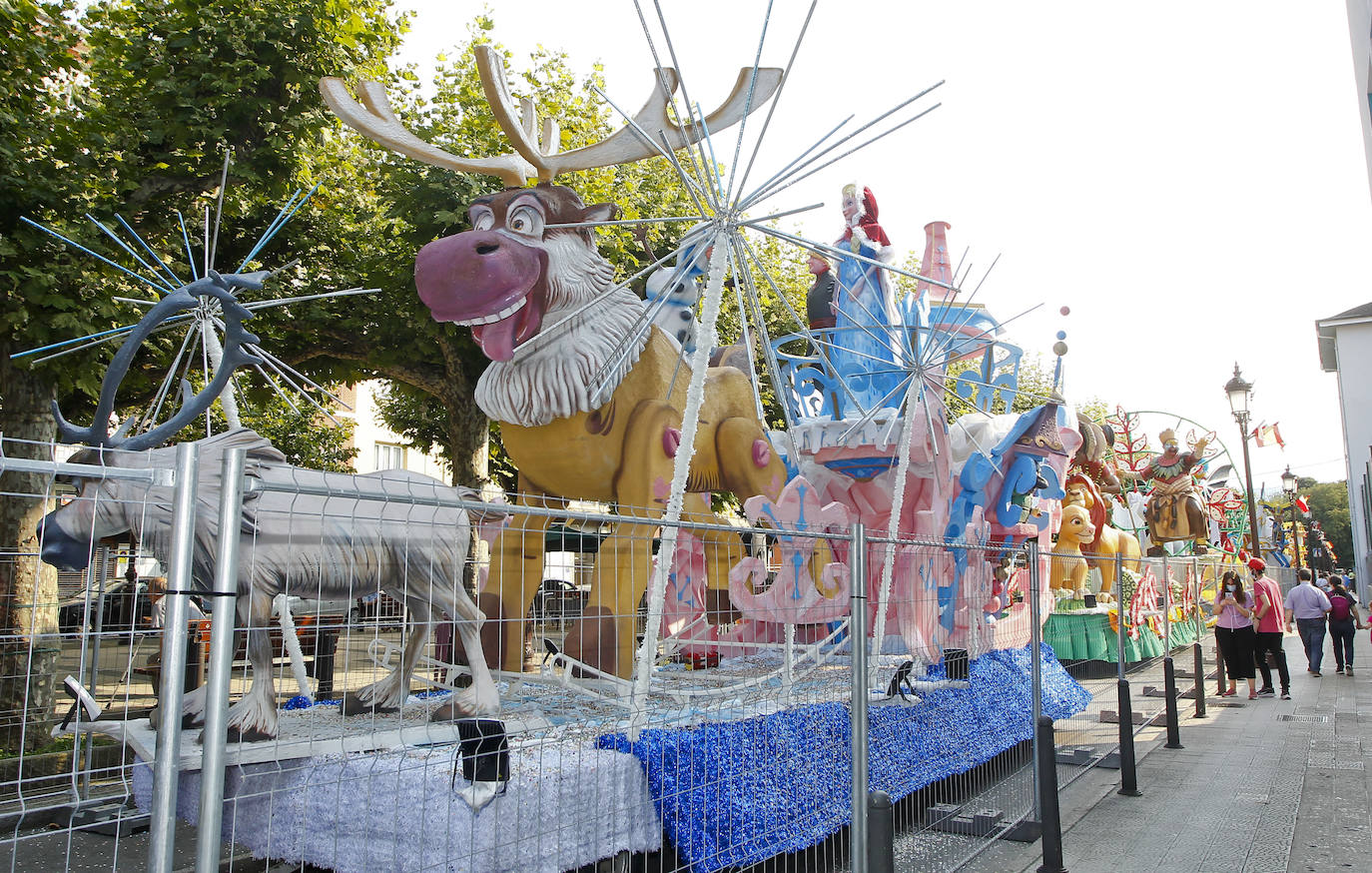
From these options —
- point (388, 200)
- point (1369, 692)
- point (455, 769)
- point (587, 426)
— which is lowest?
point (1369, 692)

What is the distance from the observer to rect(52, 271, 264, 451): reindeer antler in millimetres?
3461

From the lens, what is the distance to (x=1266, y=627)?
10688mm

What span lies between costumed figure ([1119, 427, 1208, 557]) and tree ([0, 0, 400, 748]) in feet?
41.6

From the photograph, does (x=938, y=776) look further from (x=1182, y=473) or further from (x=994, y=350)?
(x=1182, y=473)

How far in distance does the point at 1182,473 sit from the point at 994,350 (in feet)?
25.9

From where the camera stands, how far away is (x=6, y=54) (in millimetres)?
7387

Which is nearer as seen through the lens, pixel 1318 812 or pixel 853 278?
pixel 1318 812

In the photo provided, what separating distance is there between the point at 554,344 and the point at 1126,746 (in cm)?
448

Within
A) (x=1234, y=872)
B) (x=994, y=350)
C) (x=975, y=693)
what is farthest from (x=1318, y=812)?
(x=994, y=350)

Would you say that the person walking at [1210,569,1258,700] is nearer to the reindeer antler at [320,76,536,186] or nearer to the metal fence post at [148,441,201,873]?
the reindeer antler at [320,76,536,186]

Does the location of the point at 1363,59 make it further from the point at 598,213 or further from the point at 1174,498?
the point at 598,213

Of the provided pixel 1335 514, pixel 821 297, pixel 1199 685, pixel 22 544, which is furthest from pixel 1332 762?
pixel 1335 514

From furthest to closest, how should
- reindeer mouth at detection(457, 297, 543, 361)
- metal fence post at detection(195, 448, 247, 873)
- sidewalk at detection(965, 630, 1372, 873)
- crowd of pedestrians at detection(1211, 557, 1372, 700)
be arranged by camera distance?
crowd of pedestrians at detection(1211, 557, 1372, 700) < reindeer mouth at detection(457, 297, 543, 361) < sidewalk at detection(965, 630, 1372, 873) < metal fence post at detection(195, 448, 247, 873)

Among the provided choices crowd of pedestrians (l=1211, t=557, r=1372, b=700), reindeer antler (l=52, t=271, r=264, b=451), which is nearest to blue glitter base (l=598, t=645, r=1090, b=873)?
reindeer antler (l=52, t=271, r=264, b=451)
